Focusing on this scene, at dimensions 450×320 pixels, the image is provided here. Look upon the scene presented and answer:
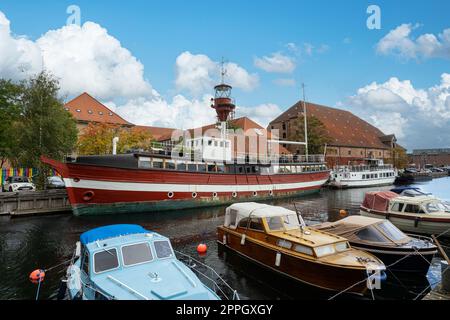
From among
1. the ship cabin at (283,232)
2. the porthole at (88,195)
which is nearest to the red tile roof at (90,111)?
the porthole at (88,195)

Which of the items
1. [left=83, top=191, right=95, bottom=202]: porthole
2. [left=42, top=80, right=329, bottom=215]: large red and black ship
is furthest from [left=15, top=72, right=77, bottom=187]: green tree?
[left=83, top=191, right=95, bottom=202]: porthole

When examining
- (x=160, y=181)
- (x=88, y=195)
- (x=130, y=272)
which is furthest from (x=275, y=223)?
(x=88, y=195)

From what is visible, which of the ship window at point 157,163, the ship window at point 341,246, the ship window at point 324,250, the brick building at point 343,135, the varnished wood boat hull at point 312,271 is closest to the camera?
the varnished wood boat hull at point 312,271

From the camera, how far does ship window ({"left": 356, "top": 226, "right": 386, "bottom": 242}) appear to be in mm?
10992

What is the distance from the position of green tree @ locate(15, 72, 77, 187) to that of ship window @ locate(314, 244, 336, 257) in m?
29.1

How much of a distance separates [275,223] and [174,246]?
244 inches

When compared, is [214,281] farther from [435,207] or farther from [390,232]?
[435,207]

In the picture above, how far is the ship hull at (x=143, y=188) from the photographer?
73.2 ft

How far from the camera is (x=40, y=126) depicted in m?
28.2

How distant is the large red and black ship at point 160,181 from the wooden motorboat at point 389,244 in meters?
16.3

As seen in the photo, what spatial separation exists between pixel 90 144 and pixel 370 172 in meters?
50.2

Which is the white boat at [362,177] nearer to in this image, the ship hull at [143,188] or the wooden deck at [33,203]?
the ship hull at [143,188]

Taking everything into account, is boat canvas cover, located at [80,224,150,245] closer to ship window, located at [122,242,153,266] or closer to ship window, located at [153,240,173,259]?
ship window, located at [122,242,153,266]

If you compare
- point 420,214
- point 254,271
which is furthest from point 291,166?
point 254,271
